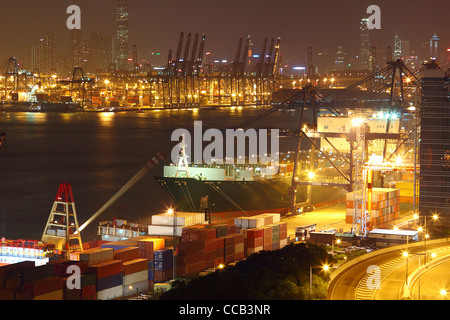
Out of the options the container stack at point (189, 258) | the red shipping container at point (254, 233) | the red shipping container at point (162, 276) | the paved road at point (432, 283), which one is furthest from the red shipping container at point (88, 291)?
the paved road at point (432, 283)

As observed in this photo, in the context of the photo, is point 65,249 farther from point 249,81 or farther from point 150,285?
point 249,81

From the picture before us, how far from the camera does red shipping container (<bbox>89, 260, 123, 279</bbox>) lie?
35.0ft

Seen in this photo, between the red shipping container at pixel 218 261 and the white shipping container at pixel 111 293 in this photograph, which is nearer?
the white shipping container at pixel 111 293

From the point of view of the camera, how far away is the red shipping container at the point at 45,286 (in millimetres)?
9492

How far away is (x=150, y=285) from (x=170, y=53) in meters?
88.6

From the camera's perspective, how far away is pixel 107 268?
10836 mm

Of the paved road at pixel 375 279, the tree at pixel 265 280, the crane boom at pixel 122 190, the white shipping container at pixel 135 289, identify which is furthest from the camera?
the crane boom at pixel 122 190

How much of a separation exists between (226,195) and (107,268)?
1038 cm

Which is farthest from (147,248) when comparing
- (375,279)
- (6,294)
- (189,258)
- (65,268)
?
(375,279)

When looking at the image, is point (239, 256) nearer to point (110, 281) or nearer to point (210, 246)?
point (210, 246)

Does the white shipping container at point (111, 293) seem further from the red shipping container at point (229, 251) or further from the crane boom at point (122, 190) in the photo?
the crane boom at point (122, 190)

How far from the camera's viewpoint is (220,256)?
42.5 ft

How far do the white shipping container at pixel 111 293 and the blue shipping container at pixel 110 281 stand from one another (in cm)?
5
